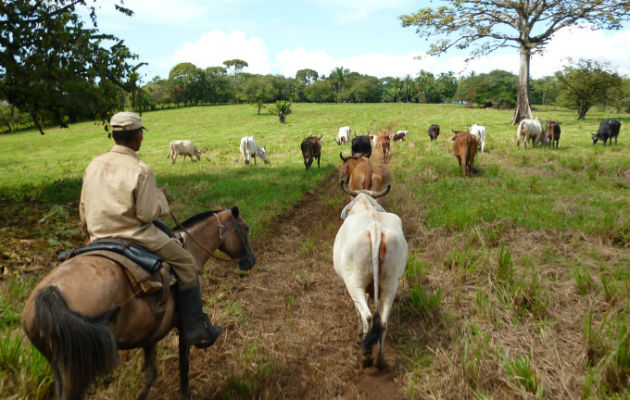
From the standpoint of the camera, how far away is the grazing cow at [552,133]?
17125 millimetres

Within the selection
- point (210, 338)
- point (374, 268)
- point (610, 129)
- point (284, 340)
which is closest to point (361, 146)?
point (284, 340)

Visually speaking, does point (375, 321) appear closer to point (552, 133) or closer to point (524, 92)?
point (552, 133)

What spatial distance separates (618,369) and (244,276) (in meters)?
5.07

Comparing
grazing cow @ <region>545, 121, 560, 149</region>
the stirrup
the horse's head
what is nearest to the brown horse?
the stirrup

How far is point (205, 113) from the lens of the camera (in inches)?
2406

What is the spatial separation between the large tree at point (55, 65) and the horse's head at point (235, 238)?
740cm

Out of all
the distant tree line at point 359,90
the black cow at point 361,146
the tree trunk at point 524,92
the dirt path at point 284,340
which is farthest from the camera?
the distant tree line at point 359,90

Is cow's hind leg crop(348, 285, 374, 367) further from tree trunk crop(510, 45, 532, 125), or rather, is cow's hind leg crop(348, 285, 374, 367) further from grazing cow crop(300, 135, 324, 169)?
tree trunk crop(510, 45, 532, 125)

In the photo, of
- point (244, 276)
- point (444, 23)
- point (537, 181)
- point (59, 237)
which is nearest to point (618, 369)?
point (244, 276)

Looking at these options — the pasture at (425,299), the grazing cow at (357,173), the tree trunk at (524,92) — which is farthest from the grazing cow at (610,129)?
the grazing cow at (357,173)

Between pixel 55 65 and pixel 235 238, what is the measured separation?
8851 millimetres

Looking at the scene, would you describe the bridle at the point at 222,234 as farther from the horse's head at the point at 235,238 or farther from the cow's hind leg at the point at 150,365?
the cow's hind leg at the point at 150,365

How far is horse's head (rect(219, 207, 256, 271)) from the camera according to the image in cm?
428

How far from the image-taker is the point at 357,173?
7.46 meters
